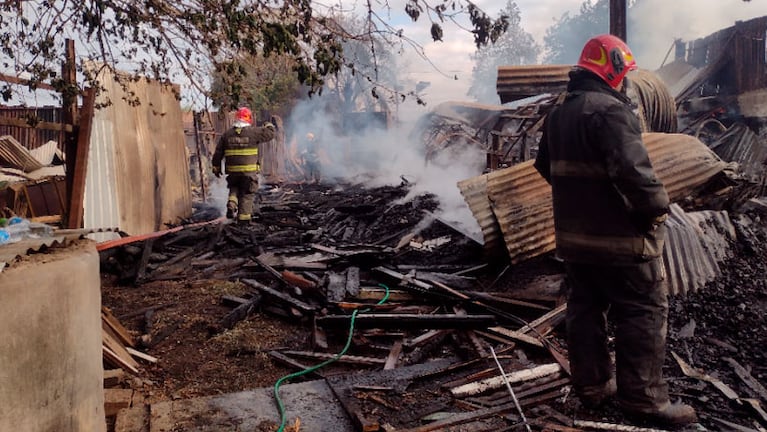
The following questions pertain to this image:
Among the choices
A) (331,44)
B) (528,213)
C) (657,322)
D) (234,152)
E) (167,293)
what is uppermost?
(331,44)

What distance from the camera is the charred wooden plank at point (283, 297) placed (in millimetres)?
5406

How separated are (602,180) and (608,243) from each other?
0.40 metres

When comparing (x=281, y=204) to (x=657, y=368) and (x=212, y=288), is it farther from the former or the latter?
(x=657, y=368)

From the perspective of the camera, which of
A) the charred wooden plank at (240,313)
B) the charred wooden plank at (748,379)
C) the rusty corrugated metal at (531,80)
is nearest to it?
the charred wooden plank at (748,379)

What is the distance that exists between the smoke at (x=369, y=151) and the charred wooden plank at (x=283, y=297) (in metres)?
7.02

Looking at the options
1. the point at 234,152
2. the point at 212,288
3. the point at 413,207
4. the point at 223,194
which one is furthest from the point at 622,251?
the point at 223,194

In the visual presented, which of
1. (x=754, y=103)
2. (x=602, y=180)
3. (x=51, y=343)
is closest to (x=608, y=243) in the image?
(x=602, y=180)

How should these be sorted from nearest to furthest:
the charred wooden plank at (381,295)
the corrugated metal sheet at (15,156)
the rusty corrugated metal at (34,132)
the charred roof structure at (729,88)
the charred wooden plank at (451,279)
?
1. the charred wooden plank at (381,295)
2. the charred wooden plank at (451,279)
3. the corrugated metal sheet at (15,156)
4. the rusty corrugated metal at (34,132)
5. the charred roof structure at (729,88)

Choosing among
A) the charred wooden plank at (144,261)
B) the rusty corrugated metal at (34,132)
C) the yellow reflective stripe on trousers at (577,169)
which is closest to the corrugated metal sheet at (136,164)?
the charred wooden plank at (144,261)

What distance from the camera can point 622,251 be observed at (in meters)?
3.23

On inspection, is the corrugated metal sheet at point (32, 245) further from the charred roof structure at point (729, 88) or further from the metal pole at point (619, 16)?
the charred roof structure at point (729, 88)

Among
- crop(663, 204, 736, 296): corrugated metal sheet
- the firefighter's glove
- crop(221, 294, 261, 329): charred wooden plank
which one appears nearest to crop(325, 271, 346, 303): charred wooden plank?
crop(221, 294, 261, 329): charred wooden plank

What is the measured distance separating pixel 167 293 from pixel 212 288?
0.53m

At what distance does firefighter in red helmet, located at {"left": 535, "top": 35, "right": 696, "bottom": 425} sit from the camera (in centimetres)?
315
